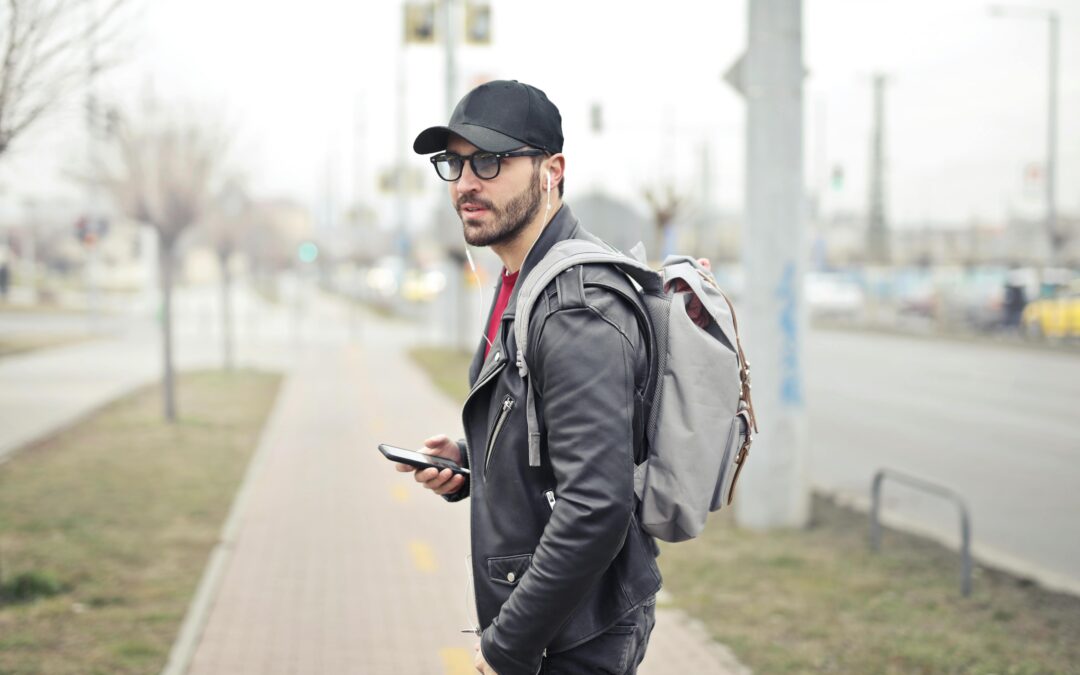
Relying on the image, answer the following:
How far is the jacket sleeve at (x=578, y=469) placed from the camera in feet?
6.68

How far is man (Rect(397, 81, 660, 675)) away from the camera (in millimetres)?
2045

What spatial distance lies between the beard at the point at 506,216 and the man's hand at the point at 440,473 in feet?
1.68

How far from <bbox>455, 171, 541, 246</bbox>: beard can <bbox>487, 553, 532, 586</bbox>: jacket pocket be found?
68cm

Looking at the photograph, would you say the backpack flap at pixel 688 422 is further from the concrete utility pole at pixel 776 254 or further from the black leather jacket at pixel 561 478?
the concrete utility pole at pixel 776 254

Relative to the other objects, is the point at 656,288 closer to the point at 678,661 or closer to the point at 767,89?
the point at 678,661

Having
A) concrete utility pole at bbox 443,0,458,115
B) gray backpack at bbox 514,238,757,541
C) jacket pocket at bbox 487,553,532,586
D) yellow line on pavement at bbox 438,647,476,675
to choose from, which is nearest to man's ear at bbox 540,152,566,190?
gray backpack at bbox 514,238,757,541

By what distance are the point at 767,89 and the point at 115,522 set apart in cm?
566

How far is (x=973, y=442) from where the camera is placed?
12.5 meters

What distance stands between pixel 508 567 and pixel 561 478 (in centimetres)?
28

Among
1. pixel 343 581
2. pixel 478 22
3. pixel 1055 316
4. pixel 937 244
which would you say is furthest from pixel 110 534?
pixel 937 244

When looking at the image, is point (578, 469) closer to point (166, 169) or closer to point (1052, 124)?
point (166, 169)

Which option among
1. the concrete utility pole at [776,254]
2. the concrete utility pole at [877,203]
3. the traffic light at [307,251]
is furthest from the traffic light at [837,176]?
the concrete utility pole at [776,254]

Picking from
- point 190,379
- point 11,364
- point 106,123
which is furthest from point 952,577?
point 11,364

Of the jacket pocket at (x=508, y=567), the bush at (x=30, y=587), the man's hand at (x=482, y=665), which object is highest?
the jacket pocket at (x=508, y=567)
